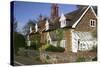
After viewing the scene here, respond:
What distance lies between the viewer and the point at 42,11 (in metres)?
2.28

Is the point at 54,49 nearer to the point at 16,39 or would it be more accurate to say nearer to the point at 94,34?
the point at 16,39

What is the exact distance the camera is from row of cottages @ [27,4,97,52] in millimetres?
2303

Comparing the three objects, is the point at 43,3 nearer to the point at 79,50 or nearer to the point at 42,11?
the point at 42,11

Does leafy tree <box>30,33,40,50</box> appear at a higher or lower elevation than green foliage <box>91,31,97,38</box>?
lower

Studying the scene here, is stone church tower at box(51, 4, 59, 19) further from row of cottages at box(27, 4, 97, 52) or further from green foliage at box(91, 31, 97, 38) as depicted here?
green foliage at box(91, 31, 97, 38)

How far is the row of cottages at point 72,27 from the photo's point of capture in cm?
230

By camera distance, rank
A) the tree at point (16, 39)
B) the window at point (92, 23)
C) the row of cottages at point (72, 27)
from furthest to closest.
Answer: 1. the window at point (92, 23)
2. the row of cottages at point (72, 27)
3. the tree at point (16, 39)

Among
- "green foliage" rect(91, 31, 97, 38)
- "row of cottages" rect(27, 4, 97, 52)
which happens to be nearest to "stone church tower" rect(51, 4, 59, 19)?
"row of cottages" rect(27, 4, 97, 52)

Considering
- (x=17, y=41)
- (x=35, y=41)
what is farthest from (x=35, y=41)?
(x=17, y=41)

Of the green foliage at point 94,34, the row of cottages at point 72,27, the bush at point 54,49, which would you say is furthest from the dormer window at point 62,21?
the green foliage at point 94,34

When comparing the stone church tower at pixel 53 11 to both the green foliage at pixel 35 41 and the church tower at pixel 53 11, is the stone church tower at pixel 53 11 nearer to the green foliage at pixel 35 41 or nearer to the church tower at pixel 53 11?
the church tower at pixel 53 11

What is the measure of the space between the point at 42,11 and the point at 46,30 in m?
0.22

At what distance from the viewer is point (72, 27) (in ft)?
7.85
